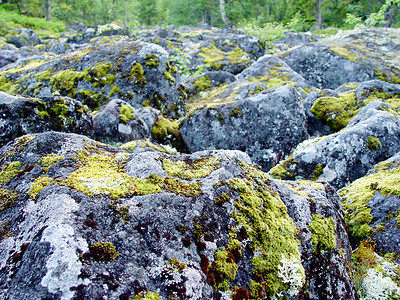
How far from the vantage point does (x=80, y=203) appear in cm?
302

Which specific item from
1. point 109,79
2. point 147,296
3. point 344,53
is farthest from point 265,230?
point 344,53

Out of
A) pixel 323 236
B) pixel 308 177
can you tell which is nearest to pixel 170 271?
pixel 323 236

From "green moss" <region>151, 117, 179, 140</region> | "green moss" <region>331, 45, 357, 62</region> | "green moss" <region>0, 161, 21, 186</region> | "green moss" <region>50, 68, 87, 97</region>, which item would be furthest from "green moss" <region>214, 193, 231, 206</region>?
"green moss" <region>331, 45, 357, 62</region>

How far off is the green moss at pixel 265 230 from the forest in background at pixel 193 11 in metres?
47.0

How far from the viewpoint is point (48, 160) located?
384 cm

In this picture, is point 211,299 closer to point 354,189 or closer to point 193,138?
point 354,189

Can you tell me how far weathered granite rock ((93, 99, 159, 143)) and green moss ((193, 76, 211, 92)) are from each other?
842 centimetres

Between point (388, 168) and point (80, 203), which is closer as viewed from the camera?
point (80, 203)

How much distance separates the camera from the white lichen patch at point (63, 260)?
221 cm

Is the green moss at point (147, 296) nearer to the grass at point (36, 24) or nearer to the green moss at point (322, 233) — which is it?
the green moss at point (322, 233)

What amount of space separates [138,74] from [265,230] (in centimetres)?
1085

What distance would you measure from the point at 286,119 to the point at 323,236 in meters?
6.48

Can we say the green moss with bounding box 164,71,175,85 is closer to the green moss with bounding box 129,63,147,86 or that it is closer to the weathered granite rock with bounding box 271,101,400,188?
the green moss with bounding box 129,63,147,86

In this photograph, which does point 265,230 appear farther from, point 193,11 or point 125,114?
point 193,11
